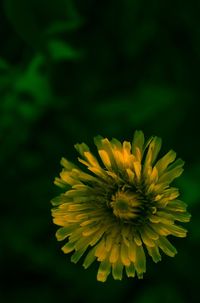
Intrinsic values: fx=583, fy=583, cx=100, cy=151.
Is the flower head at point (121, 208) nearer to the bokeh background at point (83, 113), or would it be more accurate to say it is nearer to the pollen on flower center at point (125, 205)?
the pollen on flower center at point (125, 205)

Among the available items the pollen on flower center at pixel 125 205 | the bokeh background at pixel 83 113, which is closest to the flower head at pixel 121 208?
the pollen on flower center at pixel 125 205

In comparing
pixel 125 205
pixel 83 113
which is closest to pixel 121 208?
pixel 125 205

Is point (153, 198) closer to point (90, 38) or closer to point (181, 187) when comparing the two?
point (181, 187)

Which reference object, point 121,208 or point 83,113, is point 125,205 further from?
point 83,113

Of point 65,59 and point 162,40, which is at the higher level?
point 65,59

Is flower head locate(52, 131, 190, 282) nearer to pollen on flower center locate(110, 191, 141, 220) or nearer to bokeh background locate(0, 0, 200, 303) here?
pollen on flower center locate(110, 191, 141, 220)

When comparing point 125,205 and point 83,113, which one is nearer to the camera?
point 125,205

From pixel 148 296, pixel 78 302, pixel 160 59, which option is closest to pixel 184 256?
pixel 148 296
